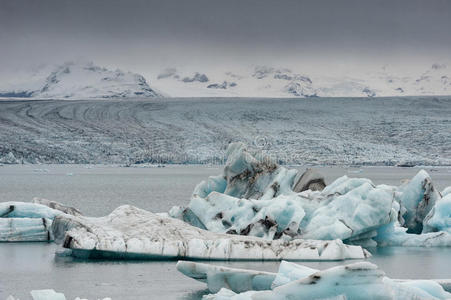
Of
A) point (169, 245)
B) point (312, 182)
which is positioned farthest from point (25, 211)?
point (312, 182)

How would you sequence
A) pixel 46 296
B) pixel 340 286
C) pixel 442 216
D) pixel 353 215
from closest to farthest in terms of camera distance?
pixel 340 286, pixel 46 296, pixel 353 215, pixel 442 216

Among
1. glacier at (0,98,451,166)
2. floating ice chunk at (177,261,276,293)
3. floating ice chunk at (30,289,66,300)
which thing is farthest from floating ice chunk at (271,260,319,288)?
glacier at (0,98,451,166)

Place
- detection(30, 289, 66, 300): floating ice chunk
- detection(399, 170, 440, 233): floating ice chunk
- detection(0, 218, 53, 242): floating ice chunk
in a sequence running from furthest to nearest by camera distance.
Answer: detection(399, 170, 440, 233): floating ice chunk → detection(0, 218, 53, 242): floating ice chunk → detection(30, 289, 66, 300): floating ice chunk

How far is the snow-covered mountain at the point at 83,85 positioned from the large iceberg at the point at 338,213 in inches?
3058

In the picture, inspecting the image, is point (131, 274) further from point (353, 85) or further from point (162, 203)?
point (353, 85)

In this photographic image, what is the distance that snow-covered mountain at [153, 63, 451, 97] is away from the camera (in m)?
131

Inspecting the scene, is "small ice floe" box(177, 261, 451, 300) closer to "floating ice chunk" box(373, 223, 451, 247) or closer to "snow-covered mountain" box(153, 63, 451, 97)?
"floating ice chunk" box(373, 223, 451, 247)

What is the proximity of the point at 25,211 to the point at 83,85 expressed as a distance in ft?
282

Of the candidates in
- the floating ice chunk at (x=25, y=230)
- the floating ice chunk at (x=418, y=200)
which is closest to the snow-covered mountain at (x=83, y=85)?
the floating ice chunk at (x=418, y=200)

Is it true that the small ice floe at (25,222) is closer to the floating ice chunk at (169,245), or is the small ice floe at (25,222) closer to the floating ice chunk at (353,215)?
the floating ice chunk at (169,245)

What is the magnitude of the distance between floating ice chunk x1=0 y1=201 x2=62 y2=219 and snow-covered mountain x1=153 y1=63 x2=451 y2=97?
100 metres

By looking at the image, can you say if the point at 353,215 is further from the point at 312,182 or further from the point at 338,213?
the point at 312,182

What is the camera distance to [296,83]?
477 feet

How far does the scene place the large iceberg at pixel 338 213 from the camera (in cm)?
864
